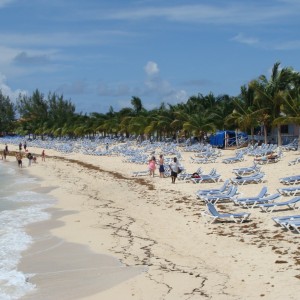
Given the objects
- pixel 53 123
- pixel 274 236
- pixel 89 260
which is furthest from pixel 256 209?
pixel 53 123

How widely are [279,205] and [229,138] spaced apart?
28.3 metres

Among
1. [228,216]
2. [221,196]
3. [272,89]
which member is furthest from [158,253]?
[272,89]

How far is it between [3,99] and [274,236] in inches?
3856

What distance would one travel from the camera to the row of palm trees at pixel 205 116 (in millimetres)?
32750

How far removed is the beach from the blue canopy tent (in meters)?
21.7

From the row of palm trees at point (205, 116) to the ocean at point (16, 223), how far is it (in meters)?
14.5

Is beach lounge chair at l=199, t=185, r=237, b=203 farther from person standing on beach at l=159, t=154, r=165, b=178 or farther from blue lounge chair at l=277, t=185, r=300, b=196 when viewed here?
person standing on beach at l=159, t=154, r=165, b=178

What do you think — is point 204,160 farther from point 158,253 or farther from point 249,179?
point 158,253

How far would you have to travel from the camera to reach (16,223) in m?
14.2

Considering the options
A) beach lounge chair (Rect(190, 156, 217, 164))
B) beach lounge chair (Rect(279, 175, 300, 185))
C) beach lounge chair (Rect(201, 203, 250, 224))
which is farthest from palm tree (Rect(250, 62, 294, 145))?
beach lounge chair (Rect(201, 203, 250, 224))

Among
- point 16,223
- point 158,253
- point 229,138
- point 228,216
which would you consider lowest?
point 16,223

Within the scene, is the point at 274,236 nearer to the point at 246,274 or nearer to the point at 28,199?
the point at 246,274

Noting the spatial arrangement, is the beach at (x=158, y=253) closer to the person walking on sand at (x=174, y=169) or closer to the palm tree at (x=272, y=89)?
the person walking on sand at (x=174, y=169)

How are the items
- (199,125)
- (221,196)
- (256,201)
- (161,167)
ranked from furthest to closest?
(199,125)
(161,167)
(221,196)
(256,201)
